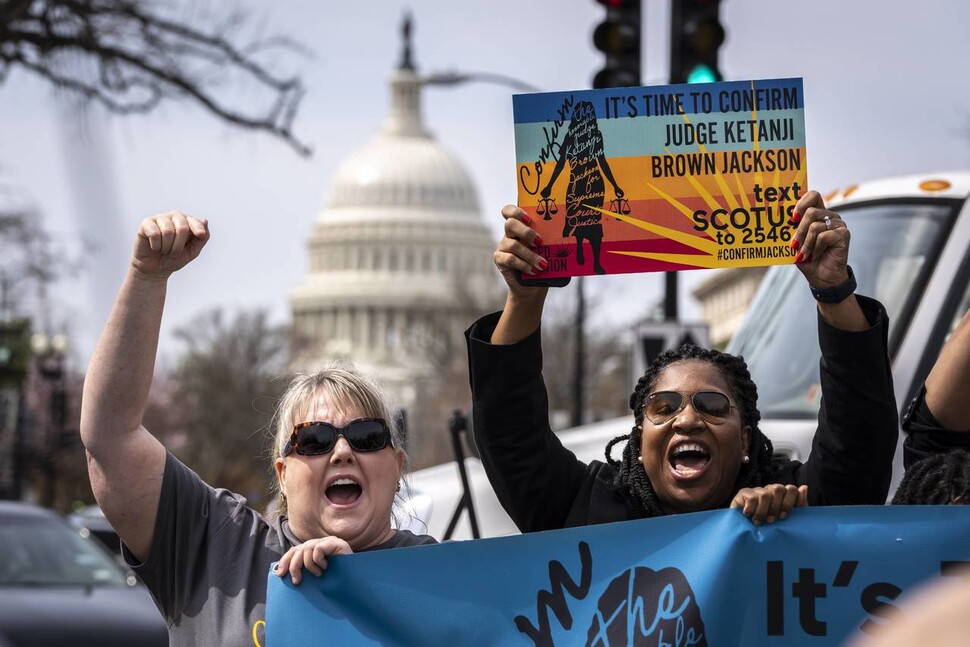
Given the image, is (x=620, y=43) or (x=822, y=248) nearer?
(x=822, y=248)

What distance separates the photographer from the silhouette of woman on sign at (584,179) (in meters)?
3.93

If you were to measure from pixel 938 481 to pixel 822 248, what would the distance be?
1.98 feet

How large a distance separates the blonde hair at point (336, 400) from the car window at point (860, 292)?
9.21 ft

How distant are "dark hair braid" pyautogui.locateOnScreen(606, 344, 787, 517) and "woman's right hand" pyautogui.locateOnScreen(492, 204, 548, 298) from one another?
1.22 feet

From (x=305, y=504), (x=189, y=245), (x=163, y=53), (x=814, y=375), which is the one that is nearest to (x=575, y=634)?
(x=305, y=504)

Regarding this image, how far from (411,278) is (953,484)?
112436mm

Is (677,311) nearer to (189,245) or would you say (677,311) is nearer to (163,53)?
(163,53)

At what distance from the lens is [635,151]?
4.00 m

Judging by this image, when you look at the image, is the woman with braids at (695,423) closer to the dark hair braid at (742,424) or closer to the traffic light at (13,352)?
the dark hair braid at (742,424)

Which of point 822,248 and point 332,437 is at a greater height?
point 822,248

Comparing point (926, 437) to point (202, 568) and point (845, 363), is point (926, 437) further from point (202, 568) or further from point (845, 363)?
point (202, 568)

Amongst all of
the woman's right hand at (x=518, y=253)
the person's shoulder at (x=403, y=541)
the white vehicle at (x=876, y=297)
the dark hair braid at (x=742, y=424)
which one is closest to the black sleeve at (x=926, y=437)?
the dark hair braid at (x=742, y=424)

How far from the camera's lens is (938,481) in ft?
12.7

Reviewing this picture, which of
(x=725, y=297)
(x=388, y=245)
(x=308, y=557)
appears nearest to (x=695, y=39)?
(x=308, y=557)
